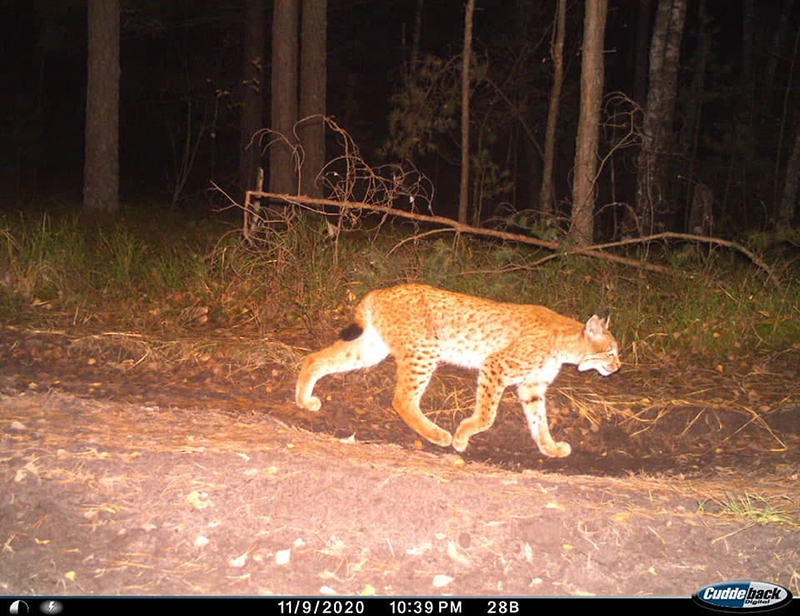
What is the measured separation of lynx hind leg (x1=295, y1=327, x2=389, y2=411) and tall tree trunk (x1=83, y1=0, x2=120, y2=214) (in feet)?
28.7

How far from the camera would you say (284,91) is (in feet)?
40.6

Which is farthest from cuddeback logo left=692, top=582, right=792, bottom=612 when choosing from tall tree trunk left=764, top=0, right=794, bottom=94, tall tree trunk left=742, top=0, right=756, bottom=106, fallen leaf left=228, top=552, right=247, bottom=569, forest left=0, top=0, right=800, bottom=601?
tall tree trunk left=764, top=0, right=794, bottom=94

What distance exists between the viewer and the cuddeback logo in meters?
3.45

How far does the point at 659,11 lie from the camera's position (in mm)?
13820

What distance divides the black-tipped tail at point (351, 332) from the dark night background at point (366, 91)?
36.3ft

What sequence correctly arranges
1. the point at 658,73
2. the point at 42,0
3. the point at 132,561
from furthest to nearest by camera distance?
the point at 42,0, the point at 658,73, the point at 132,561

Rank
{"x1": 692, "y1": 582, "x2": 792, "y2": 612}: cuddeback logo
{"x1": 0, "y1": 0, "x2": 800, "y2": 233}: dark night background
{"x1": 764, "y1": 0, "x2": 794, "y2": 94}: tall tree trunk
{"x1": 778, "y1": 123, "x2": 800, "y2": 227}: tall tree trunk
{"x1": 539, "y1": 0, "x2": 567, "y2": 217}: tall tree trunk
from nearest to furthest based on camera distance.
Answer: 1. {"x1": 692, "y1": 582, "x2": 792, "y2": 612}: cuddeback logo
2. {"x1": 539, "y1": 0, "x2": 567, "y2": 217}: tall tree trunk
3. {"x1": 778, "y1": 123, "x2": 800, "y2": 227}: tall tree trunk
4. {"x1": 0, "y1": 0, "x2": 800, "y2": 233}: dark night background
5. {"x1": 764, "y1": 0, "x2": 794, "y2": 94}: tall tree trunk

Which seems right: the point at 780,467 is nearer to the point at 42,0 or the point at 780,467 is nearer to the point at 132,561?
the point at 132,561

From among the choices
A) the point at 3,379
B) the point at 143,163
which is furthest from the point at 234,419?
the point at 143,163

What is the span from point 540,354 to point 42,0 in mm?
19560

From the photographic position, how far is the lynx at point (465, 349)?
579cm

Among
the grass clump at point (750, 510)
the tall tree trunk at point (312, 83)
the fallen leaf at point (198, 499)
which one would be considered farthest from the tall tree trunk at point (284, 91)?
the grass clump at point (750, 510)

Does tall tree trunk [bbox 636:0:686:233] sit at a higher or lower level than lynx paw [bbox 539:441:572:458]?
higher

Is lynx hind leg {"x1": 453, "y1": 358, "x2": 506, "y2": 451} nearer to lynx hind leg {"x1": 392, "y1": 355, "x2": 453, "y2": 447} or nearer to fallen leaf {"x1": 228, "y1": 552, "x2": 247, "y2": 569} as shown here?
lynx hind leg {"x1": 392, "y1": 355, "x2": 453, "y2": 447}
